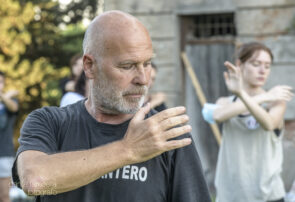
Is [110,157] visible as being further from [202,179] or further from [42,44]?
[42,44]

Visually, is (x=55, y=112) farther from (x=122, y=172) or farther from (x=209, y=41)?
(x=209, y=41)

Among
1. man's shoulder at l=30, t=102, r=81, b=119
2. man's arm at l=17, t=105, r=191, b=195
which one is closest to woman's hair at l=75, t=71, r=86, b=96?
man's shoulder at l=30, t=102, r=81, b=119

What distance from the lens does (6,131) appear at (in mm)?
6422

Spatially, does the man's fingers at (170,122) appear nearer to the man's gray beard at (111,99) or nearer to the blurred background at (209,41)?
the man's gray beard at (111,99)

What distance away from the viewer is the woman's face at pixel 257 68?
162 inches

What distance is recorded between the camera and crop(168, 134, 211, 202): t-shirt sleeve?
6.56 feet

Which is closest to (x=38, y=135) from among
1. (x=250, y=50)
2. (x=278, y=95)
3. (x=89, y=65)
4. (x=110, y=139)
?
(x=110, y=139)

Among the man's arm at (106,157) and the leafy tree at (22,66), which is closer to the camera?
the man's arm at (106,157)

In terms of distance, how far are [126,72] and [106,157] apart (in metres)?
0.42

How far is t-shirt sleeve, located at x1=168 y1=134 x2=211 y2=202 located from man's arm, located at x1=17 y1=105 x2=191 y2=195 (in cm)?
21

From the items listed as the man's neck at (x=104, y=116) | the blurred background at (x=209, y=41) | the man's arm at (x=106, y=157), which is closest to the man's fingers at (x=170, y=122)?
the man's arm at (x=106, y=157)

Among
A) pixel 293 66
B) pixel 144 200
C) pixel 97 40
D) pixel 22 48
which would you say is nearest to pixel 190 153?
pixel 144 200

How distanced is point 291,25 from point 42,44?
25.8 ft

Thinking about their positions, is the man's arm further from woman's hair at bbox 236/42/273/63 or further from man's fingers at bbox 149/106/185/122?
woman's hair at bbox 236/42/273/63
